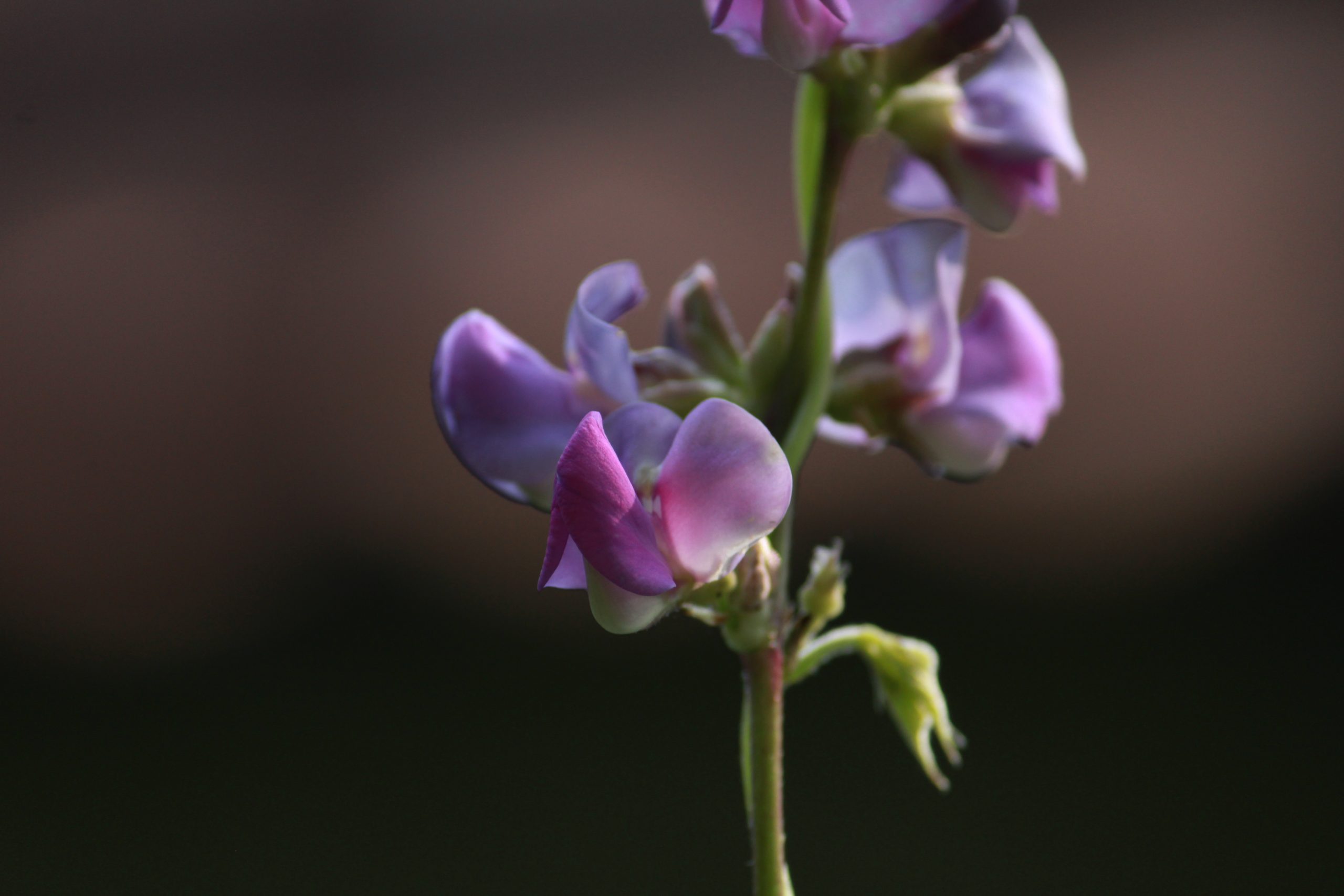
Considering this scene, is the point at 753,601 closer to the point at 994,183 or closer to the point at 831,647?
the point at 831,647

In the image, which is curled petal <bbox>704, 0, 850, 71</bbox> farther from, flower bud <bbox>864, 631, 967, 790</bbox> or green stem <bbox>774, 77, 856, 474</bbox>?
flower bud <bbox>864, 631, 967, 790</bbox>

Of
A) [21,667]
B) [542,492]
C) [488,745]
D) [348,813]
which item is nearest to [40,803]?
[21,667]

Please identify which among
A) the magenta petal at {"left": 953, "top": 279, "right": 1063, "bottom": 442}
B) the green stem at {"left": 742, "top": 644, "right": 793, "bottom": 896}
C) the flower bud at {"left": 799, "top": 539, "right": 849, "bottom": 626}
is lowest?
the green stem at {"left": 742, "top": 644, "right": 793, "bottom": 896}

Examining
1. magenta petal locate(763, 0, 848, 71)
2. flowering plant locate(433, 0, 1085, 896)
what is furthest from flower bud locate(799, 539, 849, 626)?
magenta petal locate(763, 0, 848, 71)

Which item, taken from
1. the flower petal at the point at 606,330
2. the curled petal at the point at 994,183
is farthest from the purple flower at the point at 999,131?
the flower petal at the point at 606,330

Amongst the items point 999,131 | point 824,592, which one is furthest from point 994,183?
point 824,592
